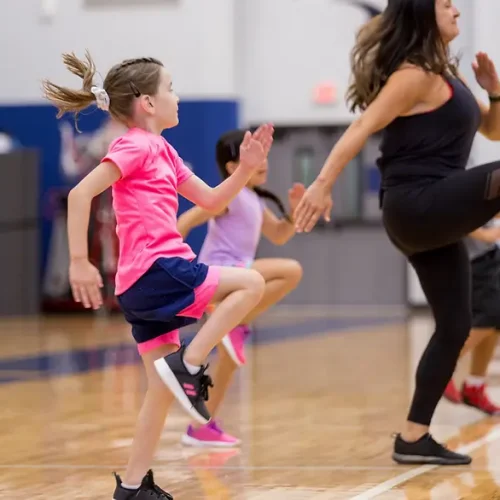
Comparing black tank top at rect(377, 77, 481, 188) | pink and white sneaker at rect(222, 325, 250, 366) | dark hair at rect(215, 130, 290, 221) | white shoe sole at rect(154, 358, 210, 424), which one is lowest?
pink and white sneaker at rect(222, 325, 250, 366)

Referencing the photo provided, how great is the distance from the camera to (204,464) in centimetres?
406

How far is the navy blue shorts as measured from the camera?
3154 mm

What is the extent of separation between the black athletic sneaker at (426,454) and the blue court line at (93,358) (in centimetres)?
331

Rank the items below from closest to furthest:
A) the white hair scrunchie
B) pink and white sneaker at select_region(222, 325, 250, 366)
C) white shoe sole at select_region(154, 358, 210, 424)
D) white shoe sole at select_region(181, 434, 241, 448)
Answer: white shoe sole at select_region(154, 358, 210, 424)
the white hair scrunchie
white shoe sole at select_region(181, 434, 241, 448)
pink and white sneaker at select_region(222, 325, 250, 366)

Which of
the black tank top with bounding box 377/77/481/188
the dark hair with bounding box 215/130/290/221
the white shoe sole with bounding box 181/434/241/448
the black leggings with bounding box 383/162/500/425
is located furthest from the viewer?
the dark hair with bounding box 215/130/290/221

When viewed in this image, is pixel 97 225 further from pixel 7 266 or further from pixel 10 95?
pixel 10 95

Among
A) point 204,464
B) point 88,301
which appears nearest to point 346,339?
point 204,464

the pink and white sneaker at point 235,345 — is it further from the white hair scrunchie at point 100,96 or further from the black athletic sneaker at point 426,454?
the white hair scrunchie at point 100,96

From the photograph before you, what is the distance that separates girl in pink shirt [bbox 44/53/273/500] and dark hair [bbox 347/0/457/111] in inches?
36.5

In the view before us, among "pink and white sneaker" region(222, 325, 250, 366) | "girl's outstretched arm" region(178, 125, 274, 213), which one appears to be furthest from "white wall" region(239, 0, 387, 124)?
"girl's outstretched arm" region(178, 125, 274, 213)

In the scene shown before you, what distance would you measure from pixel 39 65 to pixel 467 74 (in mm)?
4918

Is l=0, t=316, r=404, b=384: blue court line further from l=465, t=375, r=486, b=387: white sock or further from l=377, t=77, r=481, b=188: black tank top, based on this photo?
l=377, t=77, r=481, b=188: black tank top

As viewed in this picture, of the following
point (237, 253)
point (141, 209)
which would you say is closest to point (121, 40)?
point (237, 253)

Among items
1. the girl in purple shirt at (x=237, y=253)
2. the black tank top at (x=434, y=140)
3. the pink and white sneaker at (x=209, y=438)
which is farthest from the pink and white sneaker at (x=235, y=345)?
the black tank top at (x=434, y=140)
